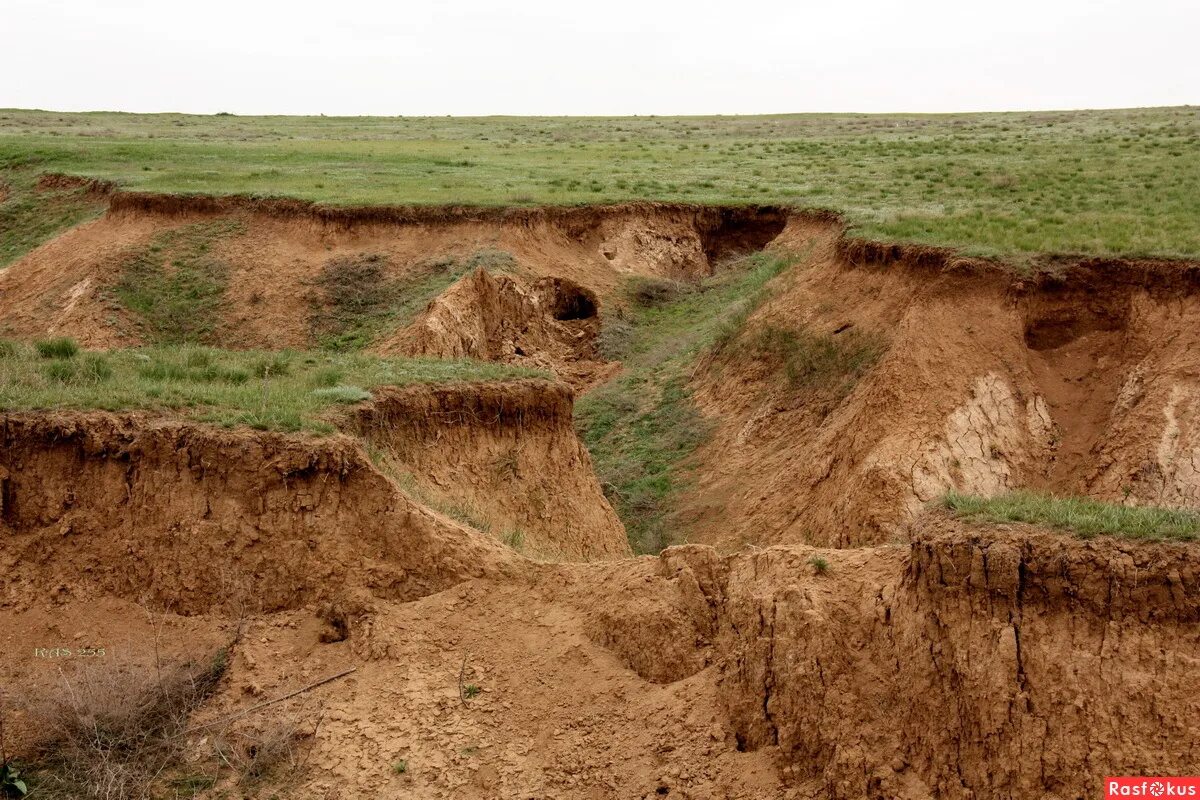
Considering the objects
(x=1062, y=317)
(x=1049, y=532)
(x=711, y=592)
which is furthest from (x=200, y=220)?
(x=1049, y=532)

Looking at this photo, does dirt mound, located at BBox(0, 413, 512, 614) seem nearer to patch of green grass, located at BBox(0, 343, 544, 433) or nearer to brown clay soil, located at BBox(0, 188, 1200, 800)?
brown clay soil, located at BBox(0, 188, 1200, 800)

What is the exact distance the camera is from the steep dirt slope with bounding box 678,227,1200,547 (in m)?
17.1

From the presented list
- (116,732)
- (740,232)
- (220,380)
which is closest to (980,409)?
(220,380)

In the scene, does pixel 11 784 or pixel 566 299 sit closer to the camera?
pixel 11 784

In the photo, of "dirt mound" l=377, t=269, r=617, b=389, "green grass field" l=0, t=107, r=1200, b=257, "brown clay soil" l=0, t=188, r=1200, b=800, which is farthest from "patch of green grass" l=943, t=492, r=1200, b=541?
"dirt mound" l=377, t=269, r=617, b=389

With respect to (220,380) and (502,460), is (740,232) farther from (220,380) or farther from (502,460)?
(220,380)

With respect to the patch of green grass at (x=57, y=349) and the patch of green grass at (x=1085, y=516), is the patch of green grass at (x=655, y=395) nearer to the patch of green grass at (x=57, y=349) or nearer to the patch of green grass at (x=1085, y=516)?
the patch of green grass at (x=57, y=349)

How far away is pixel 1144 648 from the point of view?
330 inches

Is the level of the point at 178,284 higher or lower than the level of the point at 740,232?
lower

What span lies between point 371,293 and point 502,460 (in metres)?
15.1

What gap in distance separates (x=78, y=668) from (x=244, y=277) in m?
21.2

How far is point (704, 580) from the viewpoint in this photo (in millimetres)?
11117

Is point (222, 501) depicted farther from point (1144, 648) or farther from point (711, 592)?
point (1144, 648)

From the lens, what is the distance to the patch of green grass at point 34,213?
117 ft
